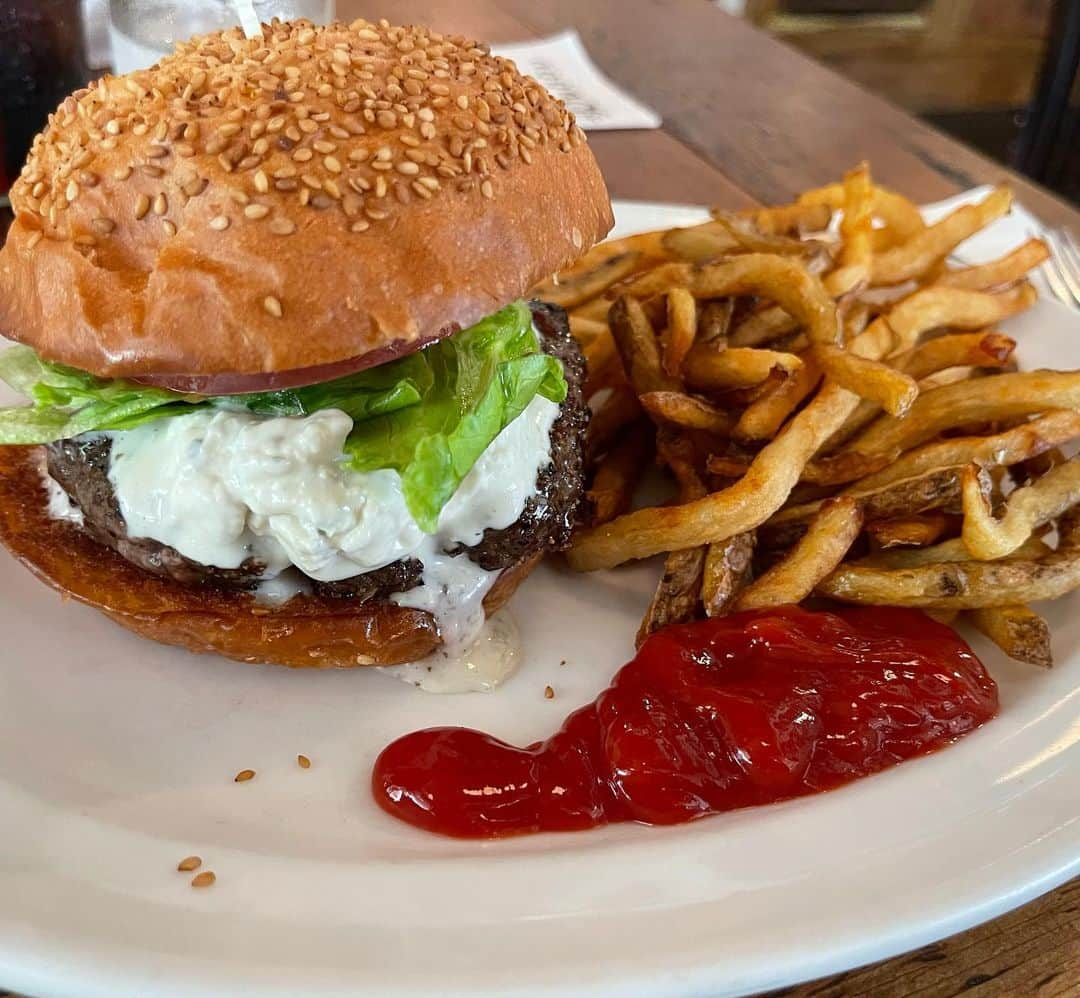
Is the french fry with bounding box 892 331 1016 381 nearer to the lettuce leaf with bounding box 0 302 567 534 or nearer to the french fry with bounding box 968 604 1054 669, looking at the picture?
the french fry with bounding box 968 604 1054 669

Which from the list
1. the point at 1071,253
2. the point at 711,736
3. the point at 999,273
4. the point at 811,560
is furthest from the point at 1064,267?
the point at 711,736

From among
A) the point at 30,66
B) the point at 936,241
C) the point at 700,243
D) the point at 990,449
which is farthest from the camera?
the point at 30,66

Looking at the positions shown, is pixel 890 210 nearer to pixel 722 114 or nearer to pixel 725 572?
pixel 725 572

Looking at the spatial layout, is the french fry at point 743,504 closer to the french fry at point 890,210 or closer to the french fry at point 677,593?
the french fry at point 677,593

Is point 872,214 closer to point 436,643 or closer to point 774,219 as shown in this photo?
point 774,219

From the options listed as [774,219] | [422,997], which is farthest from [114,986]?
[774,219]

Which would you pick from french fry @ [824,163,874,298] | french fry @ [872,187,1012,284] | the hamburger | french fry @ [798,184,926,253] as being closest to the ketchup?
the hamburger
